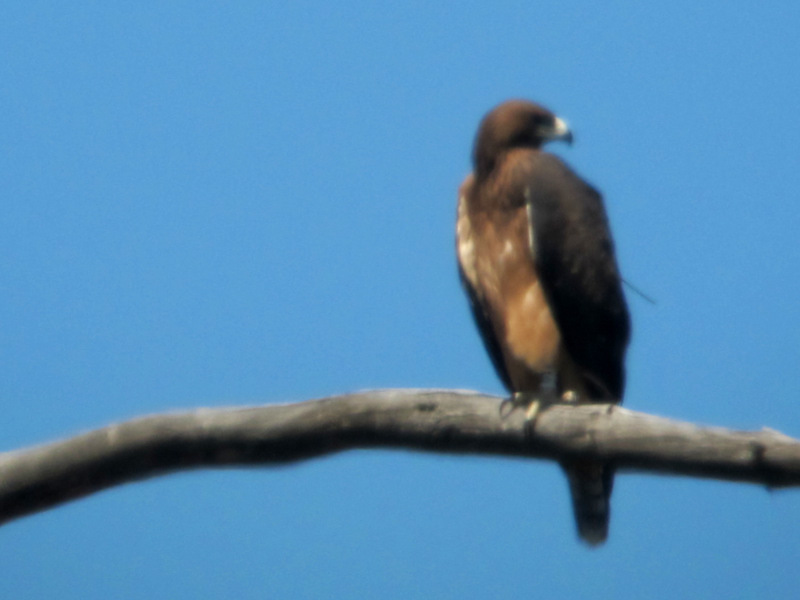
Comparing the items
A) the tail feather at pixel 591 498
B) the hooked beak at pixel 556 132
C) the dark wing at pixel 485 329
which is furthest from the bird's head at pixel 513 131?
the tail feather at pixel 591 498

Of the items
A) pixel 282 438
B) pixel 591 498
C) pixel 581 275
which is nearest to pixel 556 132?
pixel 581 275

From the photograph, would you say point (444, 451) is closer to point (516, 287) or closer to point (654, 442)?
point (654, 442)

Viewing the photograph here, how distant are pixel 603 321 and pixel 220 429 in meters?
2.60

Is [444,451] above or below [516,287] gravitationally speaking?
below

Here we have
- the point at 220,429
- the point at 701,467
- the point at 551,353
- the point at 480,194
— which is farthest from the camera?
the point at 480,194

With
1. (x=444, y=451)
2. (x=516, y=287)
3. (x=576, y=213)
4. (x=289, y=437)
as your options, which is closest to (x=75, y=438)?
(x=289, y=437)

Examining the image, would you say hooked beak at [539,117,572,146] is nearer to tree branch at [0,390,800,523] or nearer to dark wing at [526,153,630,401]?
dark wing at [526,153,630,401]

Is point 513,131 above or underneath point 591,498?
above

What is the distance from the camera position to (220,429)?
286 centimetres

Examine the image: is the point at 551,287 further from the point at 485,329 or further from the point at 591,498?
the point at 591,498

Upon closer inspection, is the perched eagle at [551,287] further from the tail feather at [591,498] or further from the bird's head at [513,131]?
the bird's head at [513,131]

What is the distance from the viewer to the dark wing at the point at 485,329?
527 cm

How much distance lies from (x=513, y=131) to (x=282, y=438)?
3.09 m

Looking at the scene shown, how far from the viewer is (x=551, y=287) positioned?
4941 mm
